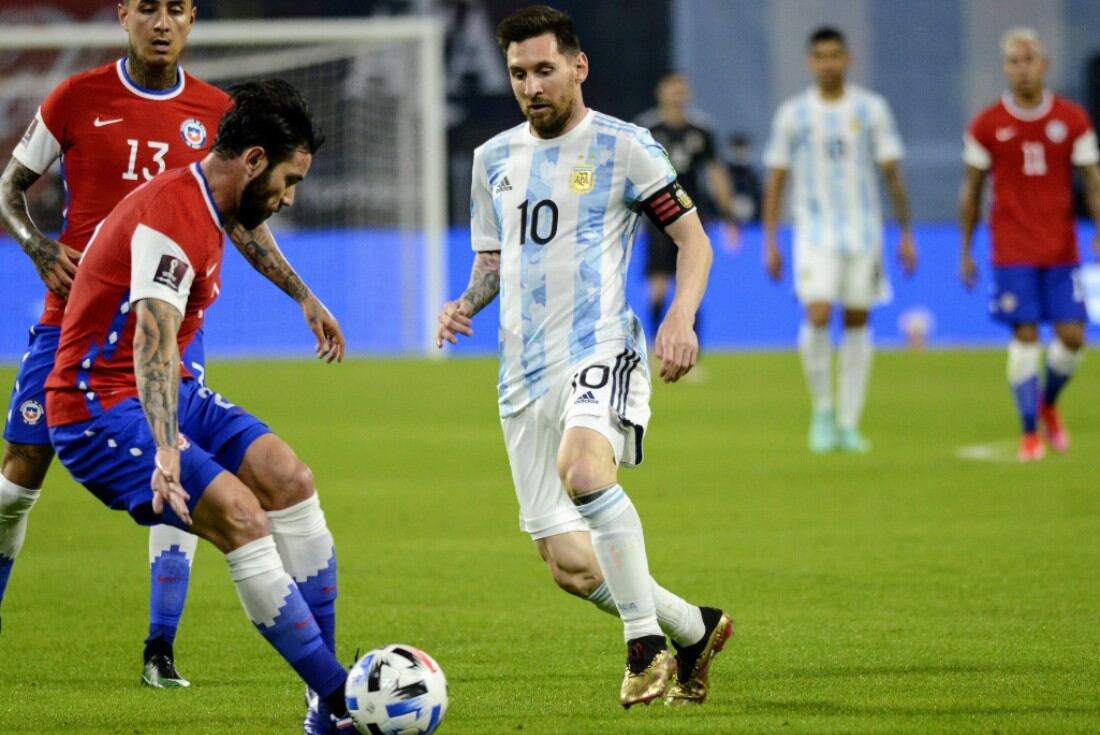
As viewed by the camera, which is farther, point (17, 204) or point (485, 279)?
point (17, 204)

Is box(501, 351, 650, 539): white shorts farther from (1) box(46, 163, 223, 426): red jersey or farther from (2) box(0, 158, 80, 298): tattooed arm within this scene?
(2) box(0, 158, 80, 298): tattooed arm

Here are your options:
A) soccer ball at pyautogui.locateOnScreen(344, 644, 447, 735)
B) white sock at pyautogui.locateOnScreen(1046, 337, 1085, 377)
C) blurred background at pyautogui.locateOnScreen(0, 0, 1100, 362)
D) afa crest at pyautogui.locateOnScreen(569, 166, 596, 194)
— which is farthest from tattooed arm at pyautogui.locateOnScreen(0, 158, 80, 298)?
blurred background at pyautogui.locateOnScreen(0, 0, 1100, 362)

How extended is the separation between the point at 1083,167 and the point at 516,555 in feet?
16.7

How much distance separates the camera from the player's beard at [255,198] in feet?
16.4

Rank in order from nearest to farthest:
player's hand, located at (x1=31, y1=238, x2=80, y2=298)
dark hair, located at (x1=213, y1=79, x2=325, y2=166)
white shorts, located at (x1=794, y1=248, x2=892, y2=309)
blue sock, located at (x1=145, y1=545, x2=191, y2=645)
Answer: dark hair, located at (x1=213, y1=79, x2=325, y2=166)
player's hand, located at (x1=31, y1=238, x2=80, y2=298)
blue sock, located at (x1=145, y1=545, x2=191, y2=645)
white shorts, located at (x1=794, y1=248, x2=892, y2=309)

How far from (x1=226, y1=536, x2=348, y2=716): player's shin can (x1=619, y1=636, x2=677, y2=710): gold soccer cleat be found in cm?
80

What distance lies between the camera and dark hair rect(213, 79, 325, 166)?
496cm

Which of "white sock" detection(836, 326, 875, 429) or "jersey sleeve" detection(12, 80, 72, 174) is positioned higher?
"jersey sleeve" detection(12, 80, 72, 174)

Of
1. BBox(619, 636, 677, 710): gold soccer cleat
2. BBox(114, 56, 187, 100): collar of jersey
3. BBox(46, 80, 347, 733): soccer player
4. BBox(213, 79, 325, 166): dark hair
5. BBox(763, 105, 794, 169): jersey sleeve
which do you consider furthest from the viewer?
BBox(763, 105, 794, 169): jersey sleeve

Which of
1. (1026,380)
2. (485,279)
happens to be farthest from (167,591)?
(1026,380)

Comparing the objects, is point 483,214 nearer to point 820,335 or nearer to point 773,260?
point 820,335

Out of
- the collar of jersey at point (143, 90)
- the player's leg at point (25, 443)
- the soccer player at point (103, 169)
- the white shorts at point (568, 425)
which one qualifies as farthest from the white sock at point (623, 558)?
the collar of jersey at point (143, 90)

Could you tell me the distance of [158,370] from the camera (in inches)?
191

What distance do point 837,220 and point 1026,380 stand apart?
1852 mm
